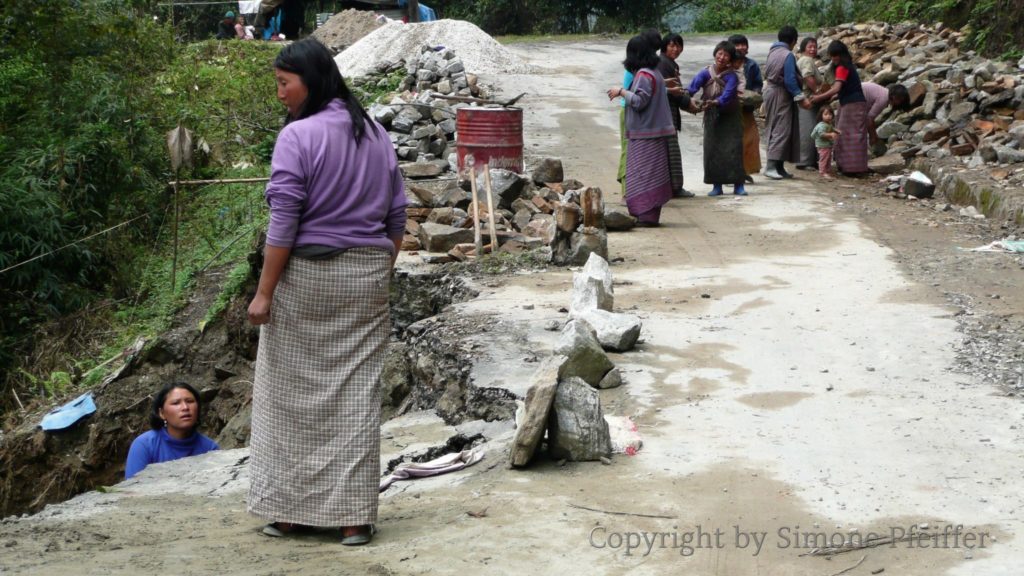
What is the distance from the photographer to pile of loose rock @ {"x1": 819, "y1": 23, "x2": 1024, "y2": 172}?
12289 millimetres

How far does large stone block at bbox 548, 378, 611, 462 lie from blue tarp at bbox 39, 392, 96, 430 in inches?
205

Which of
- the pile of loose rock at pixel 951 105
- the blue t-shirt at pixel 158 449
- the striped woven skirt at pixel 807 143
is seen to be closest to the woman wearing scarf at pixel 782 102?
the striped woven skirt at pixel 807 143

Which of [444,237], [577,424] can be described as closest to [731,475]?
[577,424]

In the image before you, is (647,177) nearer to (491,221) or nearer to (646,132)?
(646,132)

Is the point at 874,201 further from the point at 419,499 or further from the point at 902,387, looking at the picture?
the point at 419,499

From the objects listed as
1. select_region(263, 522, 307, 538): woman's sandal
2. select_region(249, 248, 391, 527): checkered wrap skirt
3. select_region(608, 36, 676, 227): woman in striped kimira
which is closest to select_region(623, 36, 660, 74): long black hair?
select_region(608, 36, 676, 227): woman in striped kimira

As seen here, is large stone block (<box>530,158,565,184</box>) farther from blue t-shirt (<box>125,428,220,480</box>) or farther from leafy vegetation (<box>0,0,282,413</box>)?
blue t-shirt (<box>125,428,220,480</box>)

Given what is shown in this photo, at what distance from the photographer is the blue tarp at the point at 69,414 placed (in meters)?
8.47

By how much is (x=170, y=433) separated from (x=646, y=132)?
5351mm

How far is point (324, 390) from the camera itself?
3809 millimetres

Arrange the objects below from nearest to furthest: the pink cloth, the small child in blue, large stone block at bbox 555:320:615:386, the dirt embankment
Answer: large stone block at bbox 555:320:615:386 → the dirt embankment → the small child in blue → the pink cloth

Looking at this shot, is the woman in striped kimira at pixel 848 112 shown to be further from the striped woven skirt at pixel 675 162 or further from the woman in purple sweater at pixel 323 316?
the woman in purple sweater at pixel 323 316

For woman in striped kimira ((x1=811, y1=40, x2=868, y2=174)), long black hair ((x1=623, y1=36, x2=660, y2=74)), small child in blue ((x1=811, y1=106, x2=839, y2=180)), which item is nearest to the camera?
long black hair ((x1=623, y1=36, x2=660, y2=74))

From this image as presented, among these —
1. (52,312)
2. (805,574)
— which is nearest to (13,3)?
(52,312)
